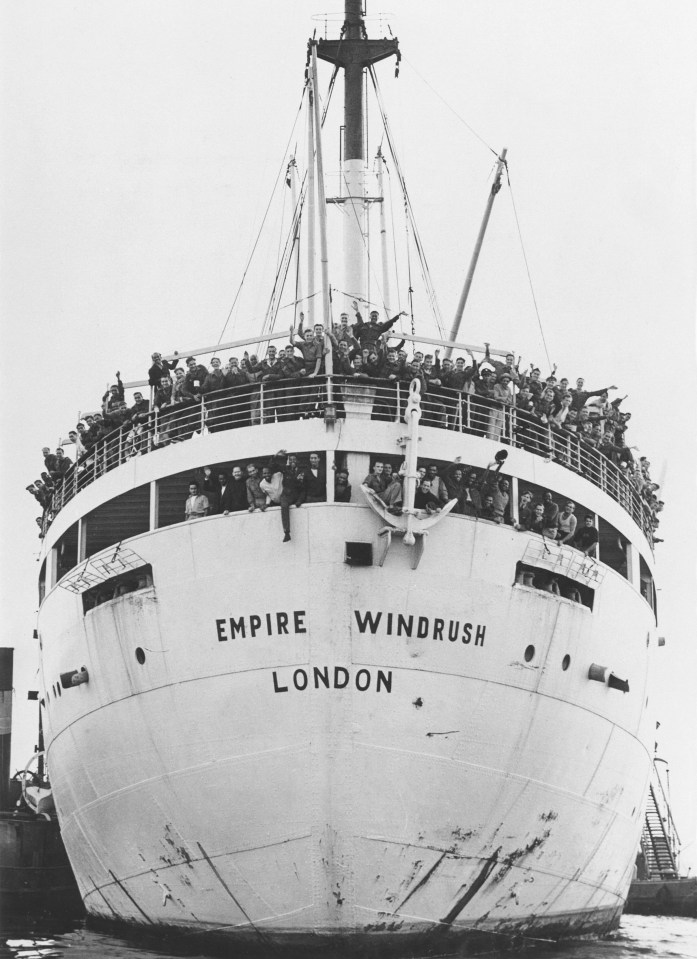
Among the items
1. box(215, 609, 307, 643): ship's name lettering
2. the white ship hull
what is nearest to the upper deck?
the white ship hull

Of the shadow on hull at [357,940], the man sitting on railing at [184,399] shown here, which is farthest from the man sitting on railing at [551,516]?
the shadow on hull at [357,940]

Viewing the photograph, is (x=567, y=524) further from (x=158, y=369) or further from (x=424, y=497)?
(x=158, y=369)

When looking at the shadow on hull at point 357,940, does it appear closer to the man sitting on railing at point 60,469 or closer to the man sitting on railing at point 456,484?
the man sitting on railing at point 456,484

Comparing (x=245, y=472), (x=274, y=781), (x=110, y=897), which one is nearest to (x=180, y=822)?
(x=274, y=781)

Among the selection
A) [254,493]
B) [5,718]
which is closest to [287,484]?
[254,493]

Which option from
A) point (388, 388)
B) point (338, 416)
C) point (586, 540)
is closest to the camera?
point (338, 416)

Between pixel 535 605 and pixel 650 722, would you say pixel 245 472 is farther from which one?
pixel 650 722
